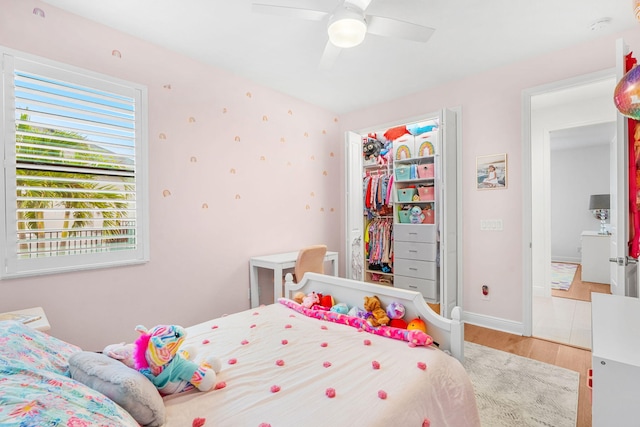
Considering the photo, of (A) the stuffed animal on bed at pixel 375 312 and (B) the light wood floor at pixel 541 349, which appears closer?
(A) the stuffed animal on bed at pixel 375 312

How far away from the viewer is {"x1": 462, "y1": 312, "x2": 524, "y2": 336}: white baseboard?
3027 mm

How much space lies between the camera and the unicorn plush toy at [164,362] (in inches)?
Result: 46.3

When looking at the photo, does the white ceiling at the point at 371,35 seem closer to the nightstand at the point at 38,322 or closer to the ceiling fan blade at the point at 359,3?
the ceiling fan blade at the point at 359,3

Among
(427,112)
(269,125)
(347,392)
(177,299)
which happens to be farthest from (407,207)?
(347,392)

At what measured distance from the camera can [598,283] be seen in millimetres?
4949

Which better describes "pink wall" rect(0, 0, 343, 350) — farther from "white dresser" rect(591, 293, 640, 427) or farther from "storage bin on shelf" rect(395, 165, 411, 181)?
"white dresser" rect(591, 293, 640, 427)

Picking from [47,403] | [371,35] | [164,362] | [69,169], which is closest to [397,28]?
[371,35]

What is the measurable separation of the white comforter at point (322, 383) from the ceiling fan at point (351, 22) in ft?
5.86

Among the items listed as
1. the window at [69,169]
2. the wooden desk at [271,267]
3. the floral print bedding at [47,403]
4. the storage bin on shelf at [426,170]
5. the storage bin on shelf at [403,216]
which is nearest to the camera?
the floral print bedding at [47,403]

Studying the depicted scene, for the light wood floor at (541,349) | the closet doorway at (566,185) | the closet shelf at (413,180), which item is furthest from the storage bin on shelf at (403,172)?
the light wood floor at (541,349)

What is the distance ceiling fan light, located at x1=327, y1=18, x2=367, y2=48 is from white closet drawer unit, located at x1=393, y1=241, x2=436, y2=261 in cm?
266

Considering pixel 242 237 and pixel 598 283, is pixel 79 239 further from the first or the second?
pixel 598 283

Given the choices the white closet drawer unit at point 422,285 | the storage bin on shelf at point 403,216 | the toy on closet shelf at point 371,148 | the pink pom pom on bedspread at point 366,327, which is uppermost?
the toy on closet shelf at point 371,148

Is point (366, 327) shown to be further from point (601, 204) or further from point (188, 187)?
point (601, 204)
